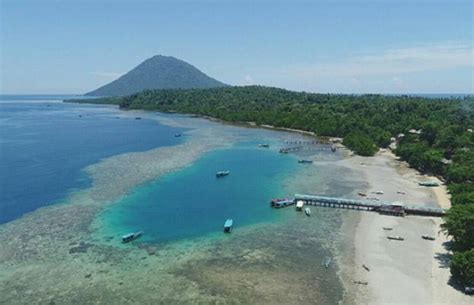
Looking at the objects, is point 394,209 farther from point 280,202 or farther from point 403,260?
point 280,202

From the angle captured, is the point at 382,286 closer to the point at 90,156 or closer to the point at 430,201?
the point at 430,201

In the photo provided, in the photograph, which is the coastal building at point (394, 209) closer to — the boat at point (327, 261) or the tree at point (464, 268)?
the boat at point (327, 261)

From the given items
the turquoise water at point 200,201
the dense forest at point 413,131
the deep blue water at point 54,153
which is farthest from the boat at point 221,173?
the dense forest at point 413,131

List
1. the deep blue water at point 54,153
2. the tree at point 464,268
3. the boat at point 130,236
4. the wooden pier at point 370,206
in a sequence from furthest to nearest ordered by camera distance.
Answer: the deep blue water at point 54,153 < the wooden pier at point 370,206 < the boat at point 130,236 < the tree at point 464,268

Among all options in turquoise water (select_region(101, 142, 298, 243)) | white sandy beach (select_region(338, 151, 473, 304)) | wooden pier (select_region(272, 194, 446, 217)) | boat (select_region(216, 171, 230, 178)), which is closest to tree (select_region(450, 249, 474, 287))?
white sandy beach (select_region(338, 151, 473, 304))

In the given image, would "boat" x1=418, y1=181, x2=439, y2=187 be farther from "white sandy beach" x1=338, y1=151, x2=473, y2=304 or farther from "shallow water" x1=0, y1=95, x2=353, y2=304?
"shallow water" x1=0, y1=95, x2=353, y2=304

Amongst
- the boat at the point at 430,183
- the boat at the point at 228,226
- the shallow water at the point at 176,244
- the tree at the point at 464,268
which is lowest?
the shallow water at the point at 176,244

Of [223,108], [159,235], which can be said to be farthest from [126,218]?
[223,108]
